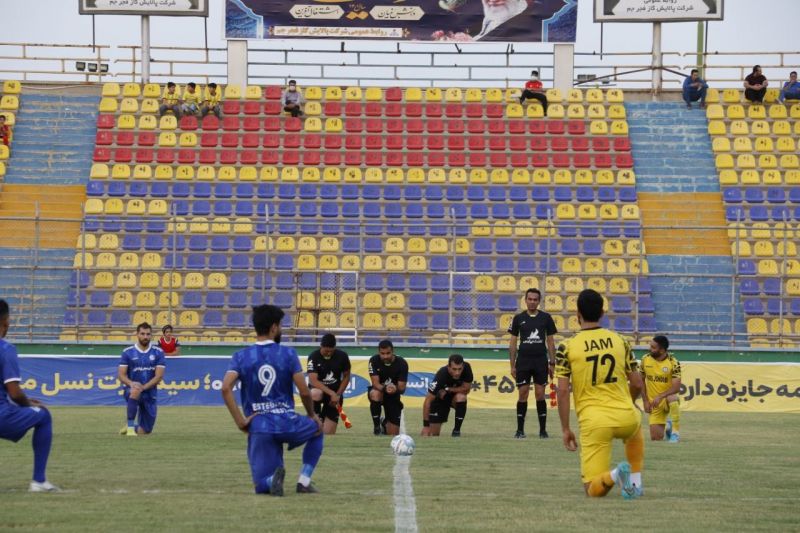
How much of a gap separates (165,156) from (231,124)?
2395 millimetres

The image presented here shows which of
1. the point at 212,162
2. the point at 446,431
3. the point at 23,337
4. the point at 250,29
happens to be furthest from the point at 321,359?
the point at 250,29

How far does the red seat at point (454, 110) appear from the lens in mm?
39625

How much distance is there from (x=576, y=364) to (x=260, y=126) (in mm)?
28525

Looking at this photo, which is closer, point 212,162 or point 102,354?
point 102,354

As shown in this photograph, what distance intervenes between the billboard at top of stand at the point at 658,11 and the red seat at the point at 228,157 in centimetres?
1171

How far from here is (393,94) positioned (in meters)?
40.5

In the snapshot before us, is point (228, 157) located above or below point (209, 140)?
below

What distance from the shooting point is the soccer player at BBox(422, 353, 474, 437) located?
20.1 m

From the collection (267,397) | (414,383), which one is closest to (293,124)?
(414,383)

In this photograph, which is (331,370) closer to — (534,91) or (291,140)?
(291,140)

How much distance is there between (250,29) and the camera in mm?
39719

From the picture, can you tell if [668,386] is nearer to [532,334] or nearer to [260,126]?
[532,334]

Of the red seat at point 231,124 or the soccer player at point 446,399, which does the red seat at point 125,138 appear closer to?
the red seat at point 231,124

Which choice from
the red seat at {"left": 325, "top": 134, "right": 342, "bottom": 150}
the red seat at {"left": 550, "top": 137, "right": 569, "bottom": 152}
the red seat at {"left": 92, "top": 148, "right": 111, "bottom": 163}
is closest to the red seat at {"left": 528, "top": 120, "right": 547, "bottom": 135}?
the red seat at {"left": 550, "top": 137, "right": 569, "bottom": 152}
